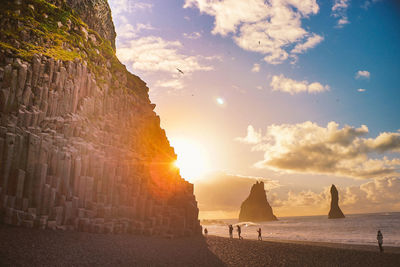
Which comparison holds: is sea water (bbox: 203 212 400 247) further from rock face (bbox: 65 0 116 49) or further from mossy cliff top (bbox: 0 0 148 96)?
rock face (bbox: 65 0 116 49)

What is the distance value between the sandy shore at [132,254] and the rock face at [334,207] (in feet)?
594

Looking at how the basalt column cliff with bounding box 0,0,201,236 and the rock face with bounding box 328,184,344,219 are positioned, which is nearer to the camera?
the basalt column cliff with bounding box 0,0,201,236

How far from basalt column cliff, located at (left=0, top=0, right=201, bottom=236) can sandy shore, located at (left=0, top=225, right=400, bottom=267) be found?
7.48 ft

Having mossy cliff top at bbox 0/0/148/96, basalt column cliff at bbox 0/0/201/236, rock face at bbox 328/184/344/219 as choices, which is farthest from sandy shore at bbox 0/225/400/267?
rock face at bbox 328/184/344/219

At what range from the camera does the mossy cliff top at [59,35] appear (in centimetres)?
2212

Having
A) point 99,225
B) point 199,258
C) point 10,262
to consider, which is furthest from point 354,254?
point 10,262

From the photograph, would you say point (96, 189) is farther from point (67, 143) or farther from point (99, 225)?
point (67, 143)

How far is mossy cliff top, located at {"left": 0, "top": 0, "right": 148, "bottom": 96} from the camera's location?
22.1 metres

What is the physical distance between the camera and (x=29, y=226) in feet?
62.2

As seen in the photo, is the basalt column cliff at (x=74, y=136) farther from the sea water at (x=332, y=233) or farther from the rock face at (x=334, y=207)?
the rock face at (x=334, y=207)

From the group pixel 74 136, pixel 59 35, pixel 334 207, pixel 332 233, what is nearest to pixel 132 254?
pixel 74 136

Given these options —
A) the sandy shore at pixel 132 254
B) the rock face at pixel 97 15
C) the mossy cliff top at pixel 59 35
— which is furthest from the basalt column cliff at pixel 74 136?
the sandy shore at pixel 132 254

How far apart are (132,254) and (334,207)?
20866 centimetres

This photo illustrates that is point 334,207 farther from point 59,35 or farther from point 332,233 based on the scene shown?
point 59,35
